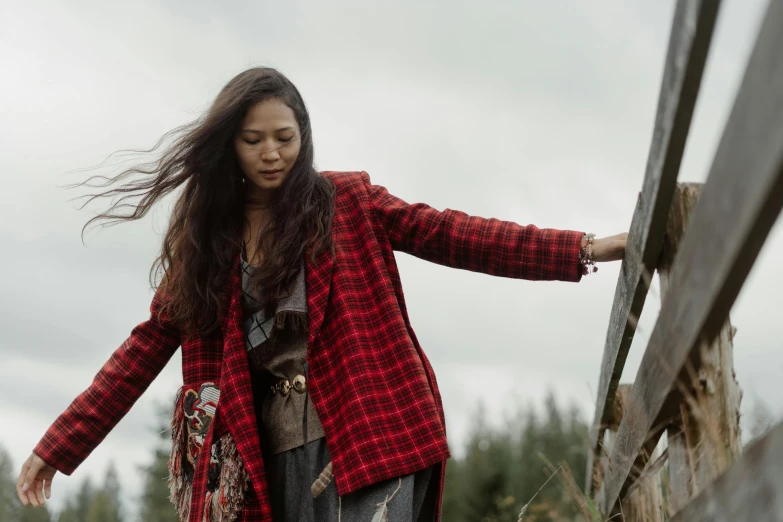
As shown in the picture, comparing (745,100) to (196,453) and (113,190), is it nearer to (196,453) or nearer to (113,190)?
(196,453)

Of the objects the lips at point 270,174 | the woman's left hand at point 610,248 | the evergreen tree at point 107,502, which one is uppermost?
the evergreen tree at point 107,502

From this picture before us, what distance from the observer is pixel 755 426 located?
1.36m

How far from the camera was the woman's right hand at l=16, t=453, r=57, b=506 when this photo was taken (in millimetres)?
3078

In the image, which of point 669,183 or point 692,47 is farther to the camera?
point 669,183

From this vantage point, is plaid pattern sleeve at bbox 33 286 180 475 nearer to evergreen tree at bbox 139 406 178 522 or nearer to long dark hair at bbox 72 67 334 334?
long dark hair at bbox 72 67 334 334

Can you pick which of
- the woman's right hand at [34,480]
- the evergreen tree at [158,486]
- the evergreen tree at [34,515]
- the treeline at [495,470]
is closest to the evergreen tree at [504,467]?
the treeline at [495,470]

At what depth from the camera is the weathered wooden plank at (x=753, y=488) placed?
0.86m

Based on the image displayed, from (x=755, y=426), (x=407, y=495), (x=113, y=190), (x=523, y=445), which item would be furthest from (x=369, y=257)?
(x=523, y=445)

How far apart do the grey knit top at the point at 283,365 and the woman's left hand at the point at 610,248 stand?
0.91 metres

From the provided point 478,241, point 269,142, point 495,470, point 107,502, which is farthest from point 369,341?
point 107,502

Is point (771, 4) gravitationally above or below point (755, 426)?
above

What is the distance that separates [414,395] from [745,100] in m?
1.68

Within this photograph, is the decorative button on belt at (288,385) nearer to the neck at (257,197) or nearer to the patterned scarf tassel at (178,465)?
the patterned scarf tassel at (178,465)

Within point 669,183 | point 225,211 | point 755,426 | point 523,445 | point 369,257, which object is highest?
point 523,445
